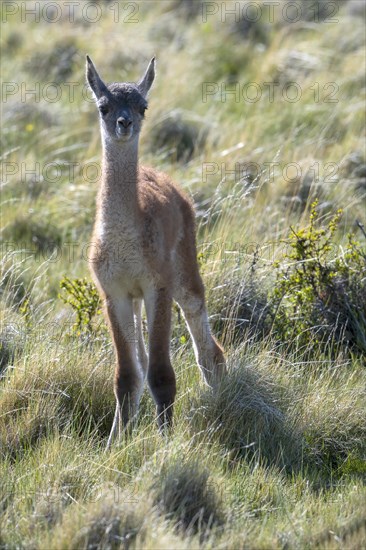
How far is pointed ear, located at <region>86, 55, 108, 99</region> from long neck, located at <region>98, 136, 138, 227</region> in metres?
0.37

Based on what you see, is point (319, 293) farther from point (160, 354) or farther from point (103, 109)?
point (103, 109)

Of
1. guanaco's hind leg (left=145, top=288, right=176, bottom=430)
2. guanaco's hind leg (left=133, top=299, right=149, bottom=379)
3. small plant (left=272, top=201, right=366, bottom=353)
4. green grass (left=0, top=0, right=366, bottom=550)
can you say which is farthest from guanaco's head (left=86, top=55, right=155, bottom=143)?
small plant (left=272, top=201, right=366, bottom=353)

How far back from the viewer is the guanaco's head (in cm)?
655

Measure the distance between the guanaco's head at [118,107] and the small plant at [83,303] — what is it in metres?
1.62

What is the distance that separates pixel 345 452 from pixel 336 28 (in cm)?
1069

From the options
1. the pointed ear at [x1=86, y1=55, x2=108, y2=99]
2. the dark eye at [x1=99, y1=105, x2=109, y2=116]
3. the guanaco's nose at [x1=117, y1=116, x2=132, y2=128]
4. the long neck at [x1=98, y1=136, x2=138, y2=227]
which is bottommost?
the long neck at [x1=98, y1=136, x2=138, y2=227]

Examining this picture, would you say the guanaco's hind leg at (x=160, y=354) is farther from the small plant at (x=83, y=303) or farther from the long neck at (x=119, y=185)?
the small plant at (x=83, y=303)

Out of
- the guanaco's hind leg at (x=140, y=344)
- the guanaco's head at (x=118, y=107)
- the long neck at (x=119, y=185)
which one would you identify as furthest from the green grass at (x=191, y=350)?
the guanaco's head at (x=118, y=107)

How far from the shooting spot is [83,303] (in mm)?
8000

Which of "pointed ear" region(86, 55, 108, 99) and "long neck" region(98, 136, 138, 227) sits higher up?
"pointed ear" region(86, 55, 108, 99)

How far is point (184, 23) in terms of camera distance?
1784cm

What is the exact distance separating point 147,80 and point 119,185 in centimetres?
102

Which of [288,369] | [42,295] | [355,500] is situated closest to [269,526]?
[355,500]

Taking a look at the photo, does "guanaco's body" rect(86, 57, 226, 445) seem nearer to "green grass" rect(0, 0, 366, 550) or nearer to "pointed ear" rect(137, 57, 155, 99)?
"pointed ear" rect(137, 57, 155, 99)
